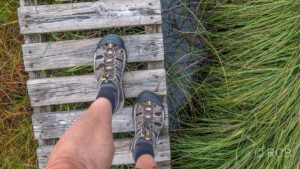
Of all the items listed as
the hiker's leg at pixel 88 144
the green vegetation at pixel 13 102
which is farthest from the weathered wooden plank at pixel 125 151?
the hiker's leg at pixel 88 144

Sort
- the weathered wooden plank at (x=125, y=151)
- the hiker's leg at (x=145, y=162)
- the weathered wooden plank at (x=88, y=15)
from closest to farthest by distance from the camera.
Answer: the hiker's leg at (x=145, y=162) < the weathered wooden plank at (x=88, y=15) < the weathered wooden plank at (x=125, y=151)

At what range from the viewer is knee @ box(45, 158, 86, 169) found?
Answer: 116 centimetres

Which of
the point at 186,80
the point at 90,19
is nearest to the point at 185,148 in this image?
the point at 186,80

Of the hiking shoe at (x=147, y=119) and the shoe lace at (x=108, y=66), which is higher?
the shoe lace at (x=108, y=66)

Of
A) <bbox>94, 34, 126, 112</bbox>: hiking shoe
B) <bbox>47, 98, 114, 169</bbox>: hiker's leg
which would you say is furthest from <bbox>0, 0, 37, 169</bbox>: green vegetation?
<bbox>47, 98, 114, 169</bbox>: hiker's leg

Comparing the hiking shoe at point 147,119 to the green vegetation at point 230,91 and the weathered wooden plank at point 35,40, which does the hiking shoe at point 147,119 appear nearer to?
the green vegetation at point 230,91

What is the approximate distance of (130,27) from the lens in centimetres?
165

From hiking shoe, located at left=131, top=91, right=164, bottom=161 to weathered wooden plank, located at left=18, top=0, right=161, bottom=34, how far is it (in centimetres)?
31

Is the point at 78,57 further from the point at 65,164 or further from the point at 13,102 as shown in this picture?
the point at 65,164

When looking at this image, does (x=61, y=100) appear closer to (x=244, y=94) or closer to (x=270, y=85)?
(x=244, y=94)

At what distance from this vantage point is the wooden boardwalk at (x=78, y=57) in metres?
1.57

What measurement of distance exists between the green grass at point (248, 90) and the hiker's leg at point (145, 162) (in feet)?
0.83

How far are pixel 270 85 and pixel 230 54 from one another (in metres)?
0.21

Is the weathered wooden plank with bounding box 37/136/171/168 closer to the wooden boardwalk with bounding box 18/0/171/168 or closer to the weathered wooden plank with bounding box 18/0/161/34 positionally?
the wooden boardwalk with bounding box 18/0/171/168
